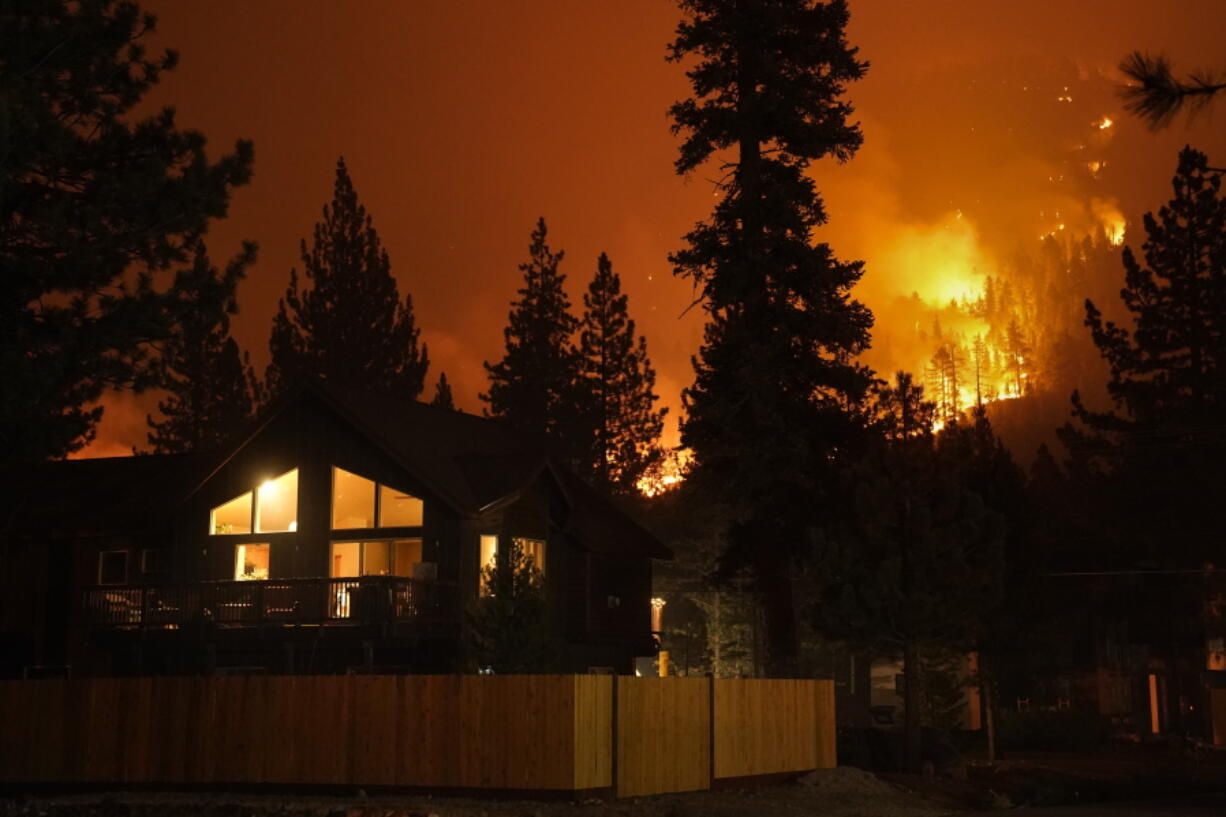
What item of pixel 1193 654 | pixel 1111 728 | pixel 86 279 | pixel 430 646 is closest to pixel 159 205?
pixel 86 279

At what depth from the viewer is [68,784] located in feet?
83.8

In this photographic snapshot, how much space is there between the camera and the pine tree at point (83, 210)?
2500 centimetres

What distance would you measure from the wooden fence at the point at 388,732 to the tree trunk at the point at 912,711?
6.41m

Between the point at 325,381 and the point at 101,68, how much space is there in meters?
14.0

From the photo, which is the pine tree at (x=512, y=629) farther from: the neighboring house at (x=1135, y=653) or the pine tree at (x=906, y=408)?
the pine tree at (x=906, y=408)

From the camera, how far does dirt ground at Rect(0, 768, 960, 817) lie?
21297mm

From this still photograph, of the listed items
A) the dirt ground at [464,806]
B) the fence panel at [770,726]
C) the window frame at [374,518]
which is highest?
the window frame at [374,518]

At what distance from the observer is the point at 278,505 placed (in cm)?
4031

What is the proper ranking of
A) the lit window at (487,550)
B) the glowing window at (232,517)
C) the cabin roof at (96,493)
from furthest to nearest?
the cabin roof at (96,493) → the glowing window at (232,517) → the lit window at (487,550)

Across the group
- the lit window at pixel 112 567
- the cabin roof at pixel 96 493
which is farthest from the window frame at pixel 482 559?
the lit window at pixel 112 567

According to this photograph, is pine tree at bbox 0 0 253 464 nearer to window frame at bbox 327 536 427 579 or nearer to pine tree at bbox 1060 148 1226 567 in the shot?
window frame at bbox 327 536 427 579

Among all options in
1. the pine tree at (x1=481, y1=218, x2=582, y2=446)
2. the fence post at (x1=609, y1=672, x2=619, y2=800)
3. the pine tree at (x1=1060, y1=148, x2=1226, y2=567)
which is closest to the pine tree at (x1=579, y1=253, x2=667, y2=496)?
the pine tree at (x1=481, y1=218, x2=582, y2=446)

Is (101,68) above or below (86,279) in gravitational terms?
above

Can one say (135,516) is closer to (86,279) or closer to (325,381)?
(325,381)
